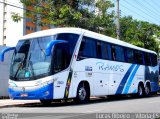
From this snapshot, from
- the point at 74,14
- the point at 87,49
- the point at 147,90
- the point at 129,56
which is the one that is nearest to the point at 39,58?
the point at 87,49

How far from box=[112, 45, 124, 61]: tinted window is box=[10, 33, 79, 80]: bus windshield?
15.9 feet

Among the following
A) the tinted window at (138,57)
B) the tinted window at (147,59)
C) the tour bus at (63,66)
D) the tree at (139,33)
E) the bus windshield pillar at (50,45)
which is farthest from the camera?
the tree at (139,33)

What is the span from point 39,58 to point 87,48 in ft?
10.6

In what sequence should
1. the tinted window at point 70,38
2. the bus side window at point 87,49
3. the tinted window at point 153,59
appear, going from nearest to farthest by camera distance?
the tinted window at point 70,38 → the bus side window at point 87,49 → the tinted window at point 153,59

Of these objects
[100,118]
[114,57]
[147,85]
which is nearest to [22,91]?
[100,118]

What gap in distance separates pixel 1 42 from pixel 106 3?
6647 centimetres

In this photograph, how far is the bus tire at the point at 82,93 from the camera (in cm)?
1888

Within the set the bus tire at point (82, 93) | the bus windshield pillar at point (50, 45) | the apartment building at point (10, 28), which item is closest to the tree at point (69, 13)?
the bus tire at point (82, 93)

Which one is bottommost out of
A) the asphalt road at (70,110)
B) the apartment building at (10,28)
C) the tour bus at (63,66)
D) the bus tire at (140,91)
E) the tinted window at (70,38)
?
the asphalt road at (70,110)

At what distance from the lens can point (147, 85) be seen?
2872 cm

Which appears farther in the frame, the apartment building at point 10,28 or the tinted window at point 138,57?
the apartment building at point 10,28

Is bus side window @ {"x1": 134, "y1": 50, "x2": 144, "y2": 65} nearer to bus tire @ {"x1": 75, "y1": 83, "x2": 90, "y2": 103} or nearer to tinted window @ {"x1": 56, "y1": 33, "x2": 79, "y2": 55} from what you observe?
bus tire @ {"x1": 75, "y1": 83, "x2": 90, "y2": 103}

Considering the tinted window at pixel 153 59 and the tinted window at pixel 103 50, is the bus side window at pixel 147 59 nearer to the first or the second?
the tinted window at pixel 153 59

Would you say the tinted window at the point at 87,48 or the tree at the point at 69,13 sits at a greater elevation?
the tree at the point at 69,13
